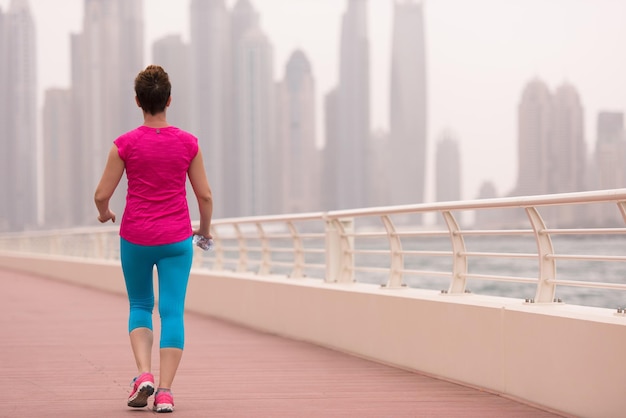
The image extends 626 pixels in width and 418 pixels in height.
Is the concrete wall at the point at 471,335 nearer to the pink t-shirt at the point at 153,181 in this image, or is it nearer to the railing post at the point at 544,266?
the railing post at the point at 544,266

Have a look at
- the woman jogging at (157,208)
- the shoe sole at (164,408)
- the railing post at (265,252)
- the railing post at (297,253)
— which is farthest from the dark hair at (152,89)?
the railing post at (265,252)

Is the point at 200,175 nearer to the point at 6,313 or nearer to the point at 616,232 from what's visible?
the point at 616,232

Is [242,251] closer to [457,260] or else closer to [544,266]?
[457,260]

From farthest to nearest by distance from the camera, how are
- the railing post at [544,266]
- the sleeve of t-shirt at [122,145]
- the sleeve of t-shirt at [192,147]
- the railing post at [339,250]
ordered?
the railing post at [339,250] → the railing post at [544,266] → the sleeve of t-shirt at [192,147] → the sleeve of t-shirt at [122,145]

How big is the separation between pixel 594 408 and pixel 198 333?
713 cm

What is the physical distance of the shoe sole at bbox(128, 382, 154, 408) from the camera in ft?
20.8

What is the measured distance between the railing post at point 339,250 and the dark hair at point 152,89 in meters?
A: 4.90

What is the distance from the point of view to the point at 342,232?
11.2 metres

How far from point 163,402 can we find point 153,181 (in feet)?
4.07

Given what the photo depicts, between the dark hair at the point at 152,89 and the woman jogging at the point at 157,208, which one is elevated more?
the dark hair at the point at 152,89

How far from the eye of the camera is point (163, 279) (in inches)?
254

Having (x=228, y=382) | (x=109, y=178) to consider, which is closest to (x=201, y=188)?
(x=109, y=178)

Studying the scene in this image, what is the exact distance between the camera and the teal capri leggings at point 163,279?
251 inches

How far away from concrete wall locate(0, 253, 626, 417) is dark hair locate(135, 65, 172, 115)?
8.33 ft
